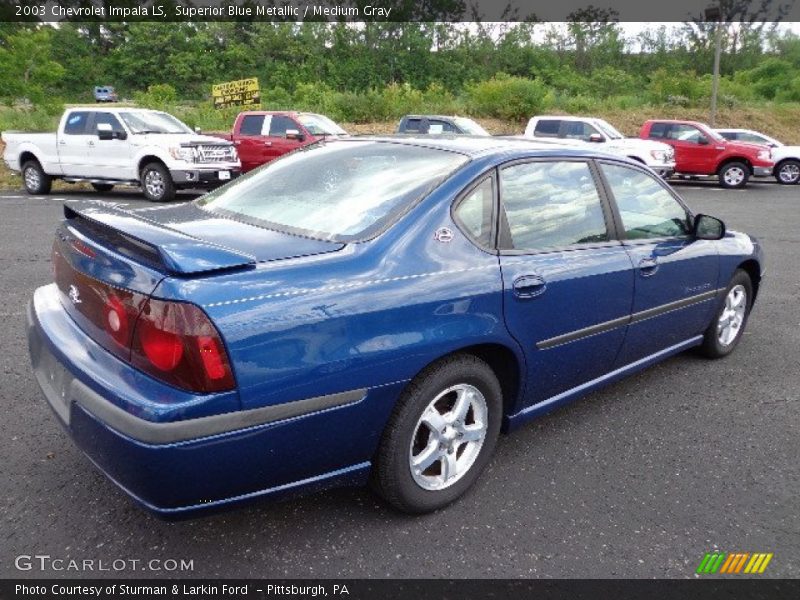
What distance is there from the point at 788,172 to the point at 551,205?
1912 centimetres

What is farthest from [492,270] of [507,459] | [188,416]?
[188,416]

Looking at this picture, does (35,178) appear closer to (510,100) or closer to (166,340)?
(166,340)

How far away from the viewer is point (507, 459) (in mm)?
3143

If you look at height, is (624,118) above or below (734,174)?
above

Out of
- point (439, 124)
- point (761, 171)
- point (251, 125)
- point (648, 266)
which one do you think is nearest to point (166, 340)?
point (648, 266)

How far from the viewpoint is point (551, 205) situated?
Result: 311 cm

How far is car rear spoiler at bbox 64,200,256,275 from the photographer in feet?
6.79

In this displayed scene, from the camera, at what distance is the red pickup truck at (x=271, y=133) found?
567 inches

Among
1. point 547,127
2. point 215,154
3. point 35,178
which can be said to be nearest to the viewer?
point 215,154

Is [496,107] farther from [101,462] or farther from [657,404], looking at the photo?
[101,462]

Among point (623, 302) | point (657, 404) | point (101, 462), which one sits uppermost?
point (623, 302)

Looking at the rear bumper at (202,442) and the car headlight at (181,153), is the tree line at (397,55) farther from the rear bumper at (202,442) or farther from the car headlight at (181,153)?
the rear bumper at (202,442)

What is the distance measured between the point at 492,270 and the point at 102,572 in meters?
1.88

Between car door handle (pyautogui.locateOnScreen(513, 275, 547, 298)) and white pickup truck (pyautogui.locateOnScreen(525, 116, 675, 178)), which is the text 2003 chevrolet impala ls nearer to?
car door handle (pyautogui.locateOnScreen(513, 275, 547, 298))
